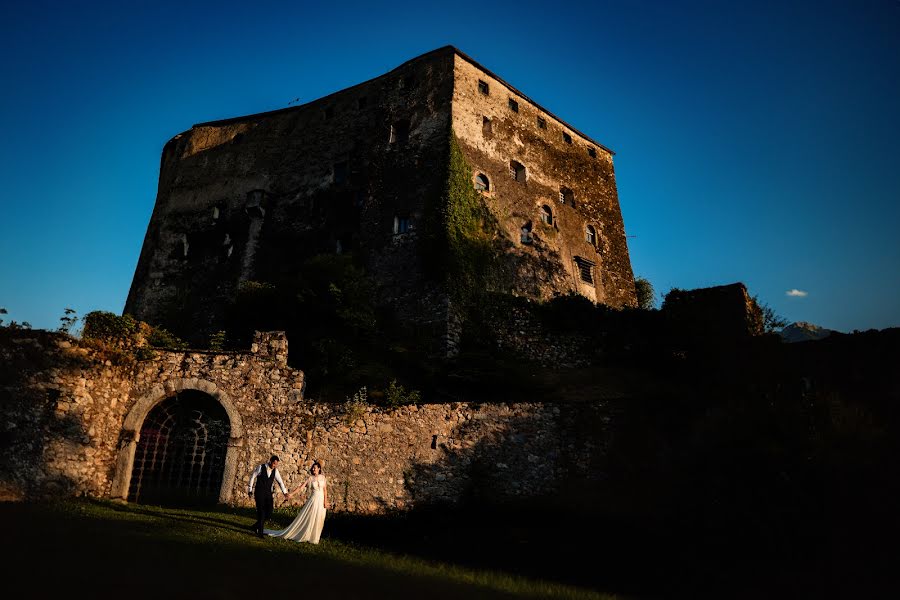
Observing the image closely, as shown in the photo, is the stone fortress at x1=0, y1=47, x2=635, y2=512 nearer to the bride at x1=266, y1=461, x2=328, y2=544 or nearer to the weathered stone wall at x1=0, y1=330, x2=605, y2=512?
the weathered stone wall at x1=0, y1=330, x2=605, y2=512

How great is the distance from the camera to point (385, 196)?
28672mm

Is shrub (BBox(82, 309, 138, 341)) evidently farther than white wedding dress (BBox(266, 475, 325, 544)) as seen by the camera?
Yes

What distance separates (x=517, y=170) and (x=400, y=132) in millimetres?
7119

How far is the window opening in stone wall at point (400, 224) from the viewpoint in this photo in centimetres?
2710

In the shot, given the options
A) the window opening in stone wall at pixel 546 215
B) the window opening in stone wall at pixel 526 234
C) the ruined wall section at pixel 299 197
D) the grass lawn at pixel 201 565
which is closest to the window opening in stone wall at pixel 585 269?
the window opening in stone wall at pixel 546 215

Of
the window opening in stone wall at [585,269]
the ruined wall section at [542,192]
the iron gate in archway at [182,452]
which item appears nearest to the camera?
the iron gate in archway at [182,452]

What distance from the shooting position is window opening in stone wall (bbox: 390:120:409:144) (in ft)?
99.0

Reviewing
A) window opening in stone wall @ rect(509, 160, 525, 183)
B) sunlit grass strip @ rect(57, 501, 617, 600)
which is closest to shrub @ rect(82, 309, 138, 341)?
sunlit grass strip @ rect(57, 501, 617, 600)

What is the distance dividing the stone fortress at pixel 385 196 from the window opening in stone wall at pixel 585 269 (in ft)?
0.41

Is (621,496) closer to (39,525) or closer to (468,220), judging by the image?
(39,525)

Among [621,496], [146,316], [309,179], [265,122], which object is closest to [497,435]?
[621,496]

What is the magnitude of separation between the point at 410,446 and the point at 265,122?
3068 cm

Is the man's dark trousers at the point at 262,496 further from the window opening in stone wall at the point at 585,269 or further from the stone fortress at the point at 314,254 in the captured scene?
the window opening in stone wall at the point at 585,269

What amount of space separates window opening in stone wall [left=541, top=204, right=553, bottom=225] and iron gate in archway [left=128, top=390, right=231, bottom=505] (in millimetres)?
20989
